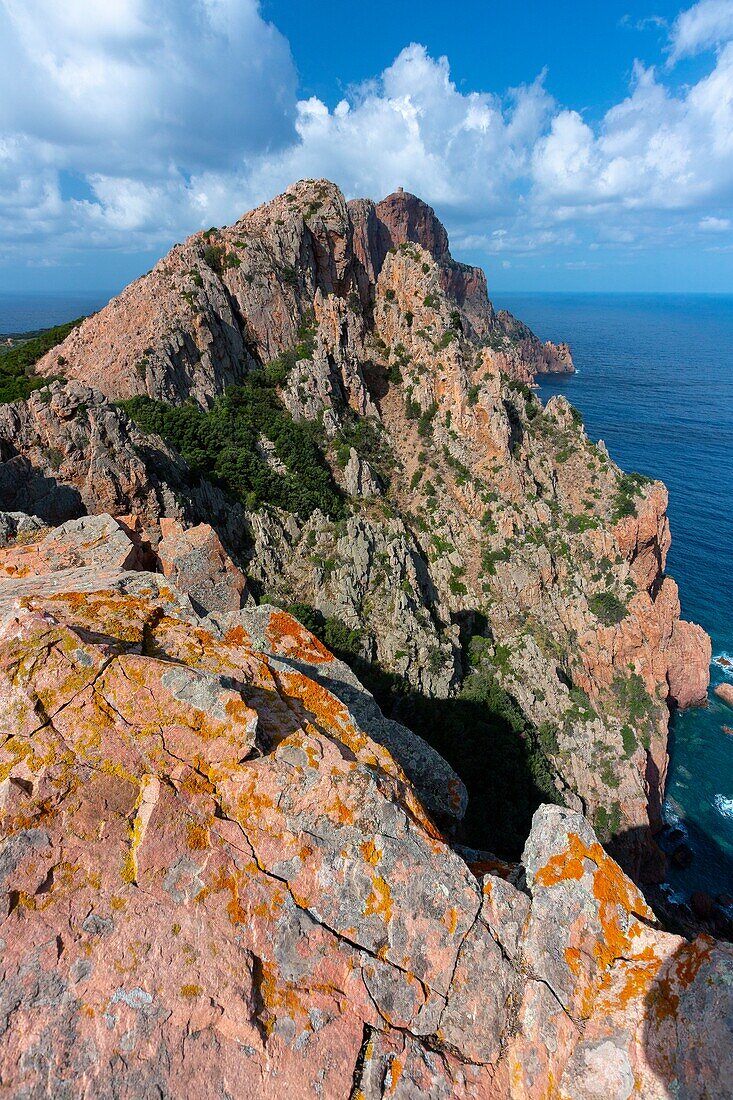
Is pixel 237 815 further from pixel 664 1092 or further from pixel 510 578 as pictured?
pixel 510 578

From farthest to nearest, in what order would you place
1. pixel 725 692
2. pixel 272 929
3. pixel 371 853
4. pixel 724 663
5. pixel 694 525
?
pixel 694 525 < pixel 724 663 < pixel 725 692 < pixel 371 853 < pixel 272 929

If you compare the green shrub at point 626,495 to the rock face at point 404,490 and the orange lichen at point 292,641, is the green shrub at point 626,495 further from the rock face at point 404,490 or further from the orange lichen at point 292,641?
the orange lichen at point 292,641

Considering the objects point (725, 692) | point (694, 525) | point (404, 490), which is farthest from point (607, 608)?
point (694, 525)

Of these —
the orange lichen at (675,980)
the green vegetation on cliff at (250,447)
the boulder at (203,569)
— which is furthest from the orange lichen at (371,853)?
the green vegetation on cliff at (250,447)

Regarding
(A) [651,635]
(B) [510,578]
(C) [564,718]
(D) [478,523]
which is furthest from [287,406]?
(A) [651,635]

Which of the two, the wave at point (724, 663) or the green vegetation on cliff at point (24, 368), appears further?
the wave at point (724, 663)

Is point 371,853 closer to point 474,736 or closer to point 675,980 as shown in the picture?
point 675,980

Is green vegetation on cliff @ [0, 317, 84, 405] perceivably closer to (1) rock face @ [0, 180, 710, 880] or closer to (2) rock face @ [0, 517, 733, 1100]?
(1) rock face @ [0, 180, 710, 880]
